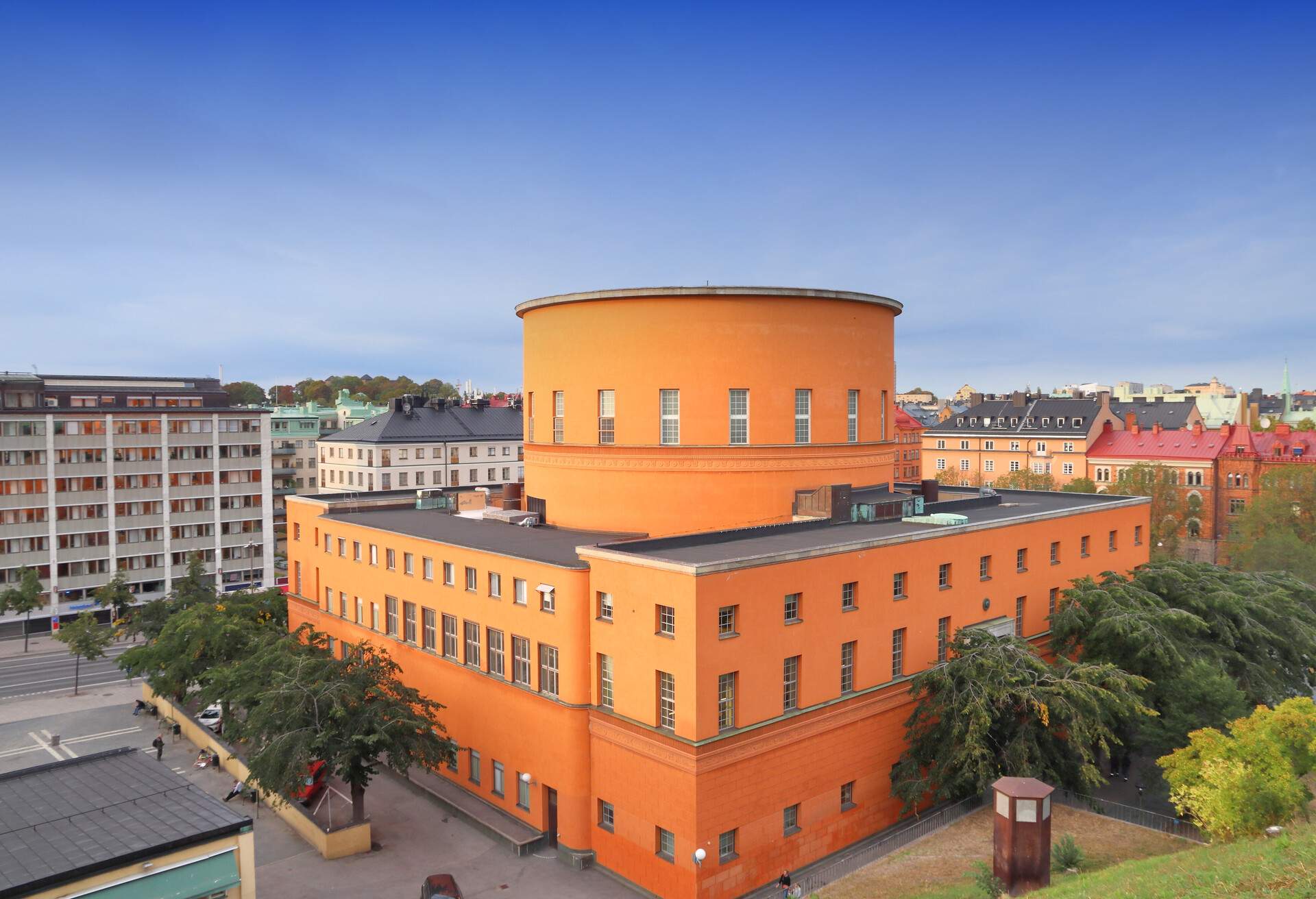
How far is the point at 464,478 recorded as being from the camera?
312 ft

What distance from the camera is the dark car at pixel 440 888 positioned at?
25.8 metres

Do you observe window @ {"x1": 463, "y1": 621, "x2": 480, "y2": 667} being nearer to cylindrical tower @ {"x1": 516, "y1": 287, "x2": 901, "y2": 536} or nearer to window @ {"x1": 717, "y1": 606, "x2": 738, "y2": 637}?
cylindrical tower @ {"x1": 516, "y1": 287, "x2": 901, "y2": 536}

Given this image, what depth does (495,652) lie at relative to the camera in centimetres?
3331

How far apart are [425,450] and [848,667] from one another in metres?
68.5

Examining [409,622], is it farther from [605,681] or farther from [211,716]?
[211,716]

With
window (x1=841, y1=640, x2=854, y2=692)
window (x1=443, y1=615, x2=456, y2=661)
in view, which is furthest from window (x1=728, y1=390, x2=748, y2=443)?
window (x1=443, y1=615, x2=456, y2=661)

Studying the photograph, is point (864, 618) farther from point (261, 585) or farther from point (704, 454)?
point (261, 585)

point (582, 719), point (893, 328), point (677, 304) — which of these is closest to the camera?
point (582, 719)

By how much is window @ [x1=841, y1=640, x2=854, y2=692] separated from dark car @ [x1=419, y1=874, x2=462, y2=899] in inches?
555

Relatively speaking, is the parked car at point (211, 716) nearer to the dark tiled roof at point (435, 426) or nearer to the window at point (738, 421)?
the window at point (738, 421)

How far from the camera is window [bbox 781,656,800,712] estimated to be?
28312mm

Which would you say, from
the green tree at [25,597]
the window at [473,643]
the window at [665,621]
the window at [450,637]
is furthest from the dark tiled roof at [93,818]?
the green tree at [25,597]

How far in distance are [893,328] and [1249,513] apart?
54739 millimetres

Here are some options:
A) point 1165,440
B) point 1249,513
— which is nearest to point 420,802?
point 1249,513
